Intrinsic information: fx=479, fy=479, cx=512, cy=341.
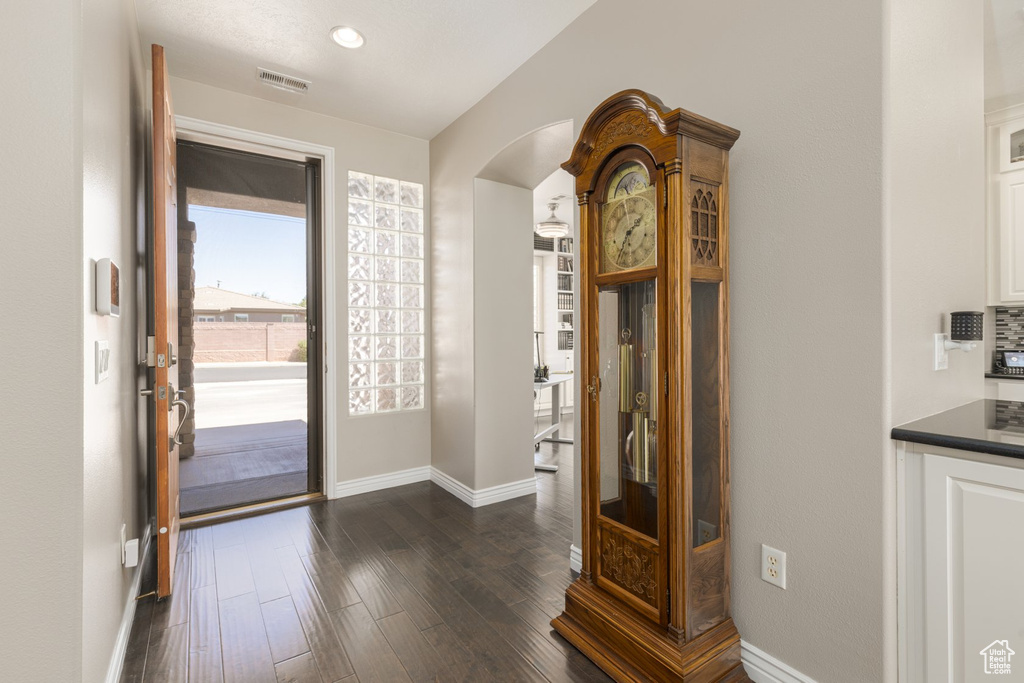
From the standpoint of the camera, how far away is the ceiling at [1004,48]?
2.51 metres

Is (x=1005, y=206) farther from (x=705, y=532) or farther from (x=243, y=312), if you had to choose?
(x=243, y=312)

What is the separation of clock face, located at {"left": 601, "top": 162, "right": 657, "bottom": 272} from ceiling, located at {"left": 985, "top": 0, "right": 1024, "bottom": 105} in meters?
2.39

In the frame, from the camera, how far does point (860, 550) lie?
1390 millimetres

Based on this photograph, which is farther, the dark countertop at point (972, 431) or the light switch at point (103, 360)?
the light switch at point (103, 360)

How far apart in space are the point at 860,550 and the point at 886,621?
0.19 metres

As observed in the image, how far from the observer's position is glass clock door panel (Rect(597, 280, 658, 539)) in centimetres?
175

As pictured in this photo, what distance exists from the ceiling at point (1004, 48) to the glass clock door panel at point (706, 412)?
2.51 metres

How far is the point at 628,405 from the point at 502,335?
1750mm

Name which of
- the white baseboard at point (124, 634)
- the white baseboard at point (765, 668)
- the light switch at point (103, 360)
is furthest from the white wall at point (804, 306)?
the white baseboard at point (124, 634)

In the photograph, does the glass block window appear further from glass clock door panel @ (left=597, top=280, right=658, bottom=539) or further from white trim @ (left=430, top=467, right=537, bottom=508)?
glass clock door panel @ (left=597, top=280, right=658, bottom=539)

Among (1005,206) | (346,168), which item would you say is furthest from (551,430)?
(1005,206)

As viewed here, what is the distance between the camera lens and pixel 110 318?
1637 millimetres

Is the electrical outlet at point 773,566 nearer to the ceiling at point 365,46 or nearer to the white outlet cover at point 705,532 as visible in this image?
the white outlet cover at point 705,532

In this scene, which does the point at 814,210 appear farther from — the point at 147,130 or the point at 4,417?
the point at 147,130
